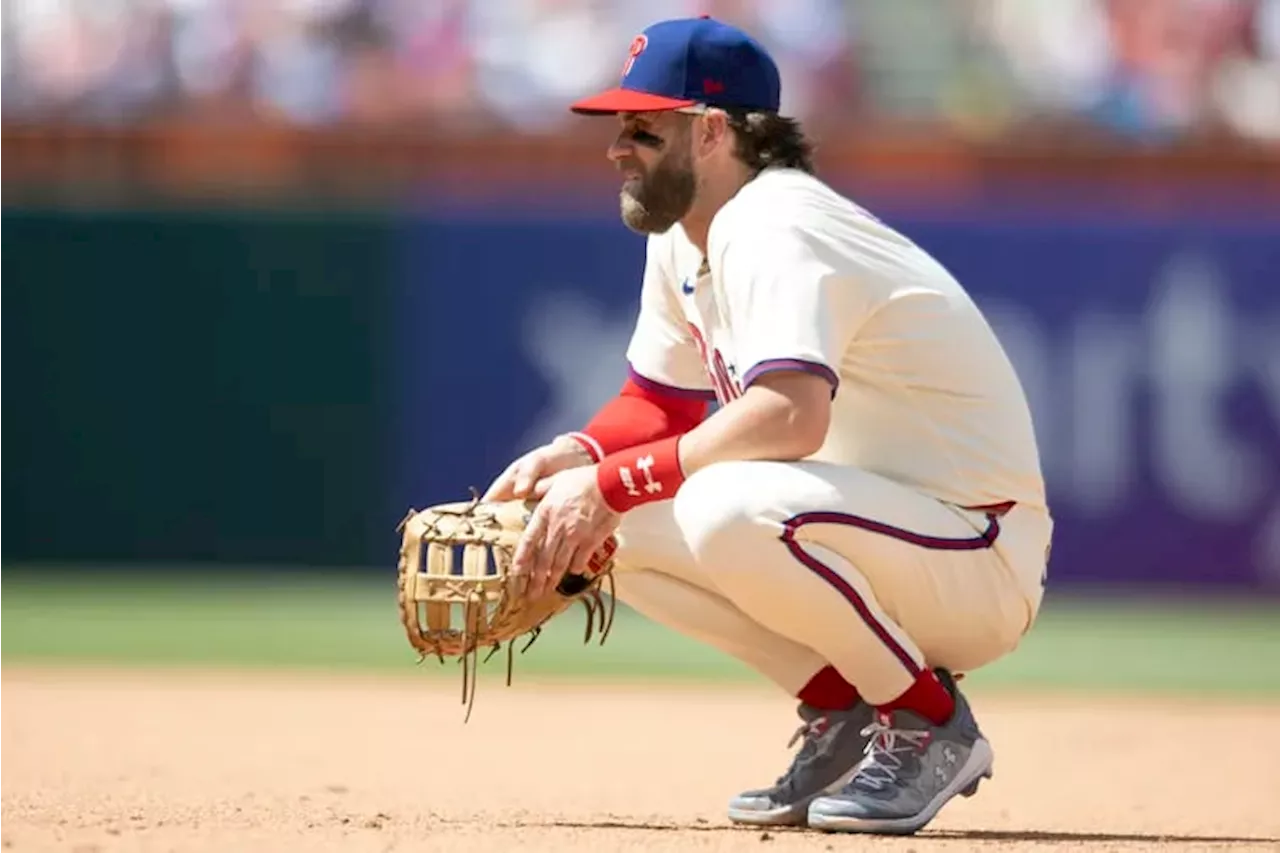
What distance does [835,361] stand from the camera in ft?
13.5

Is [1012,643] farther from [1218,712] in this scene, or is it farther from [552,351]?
[552,351]

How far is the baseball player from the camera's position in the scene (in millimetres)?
4180

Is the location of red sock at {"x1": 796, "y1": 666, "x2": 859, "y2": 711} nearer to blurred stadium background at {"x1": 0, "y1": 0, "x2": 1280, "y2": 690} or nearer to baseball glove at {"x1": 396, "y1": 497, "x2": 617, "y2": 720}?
baseball glove at {"x1": 396, "y1": 497, "x2": 617, "y2": 720}

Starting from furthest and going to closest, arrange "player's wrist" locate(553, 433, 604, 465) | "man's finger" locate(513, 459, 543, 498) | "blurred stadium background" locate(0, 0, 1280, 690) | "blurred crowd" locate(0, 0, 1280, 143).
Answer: "blurred crowd" locate(0, 0, 1280, 143), "blurred stadium background" locate(0, 0, 1280, 690), "player's wrist" locate(553, 433, 604, 465), "man's finger" locate(513, 459, 543, 498)

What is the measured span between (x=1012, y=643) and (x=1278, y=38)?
304 inches

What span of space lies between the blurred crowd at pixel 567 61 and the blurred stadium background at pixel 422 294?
3 cm

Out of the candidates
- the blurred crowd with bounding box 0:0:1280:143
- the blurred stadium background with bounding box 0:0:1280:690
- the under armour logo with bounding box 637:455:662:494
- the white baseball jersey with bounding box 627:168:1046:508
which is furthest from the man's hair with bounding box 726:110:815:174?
the blurred crowd with bounding box 0:0:1280:143

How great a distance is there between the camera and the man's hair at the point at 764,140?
14.8 ft

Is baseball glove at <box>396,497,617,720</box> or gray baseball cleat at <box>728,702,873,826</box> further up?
baseball glove at <box>396,497,617,720</box>

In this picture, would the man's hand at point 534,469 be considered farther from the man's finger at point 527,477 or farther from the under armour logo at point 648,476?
the under armour logo at point 648,476

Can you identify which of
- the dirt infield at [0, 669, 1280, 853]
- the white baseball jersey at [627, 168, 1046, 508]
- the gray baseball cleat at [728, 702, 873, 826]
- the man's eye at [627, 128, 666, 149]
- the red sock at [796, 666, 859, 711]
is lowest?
the dirt infield at [0, 669, 1280, 853]

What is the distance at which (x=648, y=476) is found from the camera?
4.20 metres

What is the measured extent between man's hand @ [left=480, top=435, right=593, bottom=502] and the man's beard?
0.52 m

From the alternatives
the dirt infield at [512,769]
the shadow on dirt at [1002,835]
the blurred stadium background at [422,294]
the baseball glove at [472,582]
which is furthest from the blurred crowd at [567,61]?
the shadow on dirt at [1002,835]
